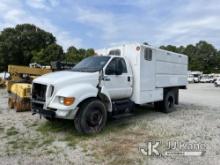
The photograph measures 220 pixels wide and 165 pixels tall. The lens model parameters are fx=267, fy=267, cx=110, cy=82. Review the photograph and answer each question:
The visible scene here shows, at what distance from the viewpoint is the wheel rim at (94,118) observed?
6.96 m

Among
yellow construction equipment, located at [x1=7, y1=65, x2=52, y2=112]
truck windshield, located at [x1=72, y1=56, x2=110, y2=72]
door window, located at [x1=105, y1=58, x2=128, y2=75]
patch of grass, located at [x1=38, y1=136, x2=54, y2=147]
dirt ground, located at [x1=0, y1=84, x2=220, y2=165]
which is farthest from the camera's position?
yellow construction equipment, located at [x1=7, y1=65, x2=52, y2=112]

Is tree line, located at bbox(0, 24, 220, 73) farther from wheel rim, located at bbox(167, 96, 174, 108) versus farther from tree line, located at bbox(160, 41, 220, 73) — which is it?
tree line, located at bbox(160, 41, 220, 73)

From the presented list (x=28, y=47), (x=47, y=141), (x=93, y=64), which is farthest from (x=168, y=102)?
(x=28, y=47)

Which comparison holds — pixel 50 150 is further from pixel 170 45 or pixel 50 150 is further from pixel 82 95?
pixel 170 45

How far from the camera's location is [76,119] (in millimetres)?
Result: 6727

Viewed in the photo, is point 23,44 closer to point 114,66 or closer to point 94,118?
point 114,66

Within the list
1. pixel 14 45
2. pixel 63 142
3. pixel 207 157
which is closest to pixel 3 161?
pixel 63 142

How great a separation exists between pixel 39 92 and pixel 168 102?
5765mm

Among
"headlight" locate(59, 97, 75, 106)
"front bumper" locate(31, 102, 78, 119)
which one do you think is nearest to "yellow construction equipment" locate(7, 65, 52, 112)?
"front bumper" locate(31, 102, 78, 119)

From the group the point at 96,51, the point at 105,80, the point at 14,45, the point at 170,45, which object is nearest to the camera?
the point at 105,80

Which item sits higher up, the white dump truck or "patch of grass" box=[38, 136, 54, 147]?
the white dump truck

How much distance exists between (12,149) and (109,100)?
9.44ft

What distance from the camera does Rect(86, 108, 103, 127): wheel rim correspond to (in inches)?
274

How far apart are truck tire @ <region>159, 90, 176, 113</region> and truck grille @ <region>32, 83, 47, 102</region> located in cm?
536
